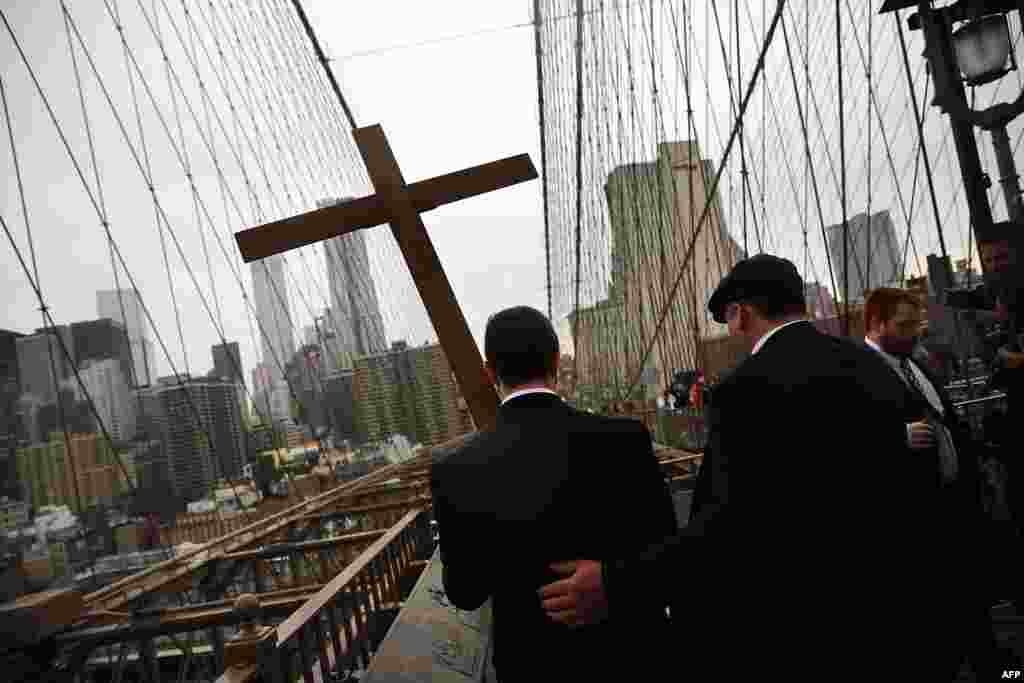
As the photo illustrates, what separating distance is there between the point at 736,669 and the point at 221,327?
595 cm

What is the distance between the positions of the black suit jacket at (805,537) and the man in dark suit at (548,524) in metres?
0.07

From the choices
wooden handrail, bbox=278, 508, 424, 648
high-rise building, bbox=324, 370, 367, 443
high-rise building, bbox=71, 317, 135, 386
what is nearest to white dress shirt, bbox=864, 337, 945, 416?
wooden handrail, bbox=278, 508, 424, 648

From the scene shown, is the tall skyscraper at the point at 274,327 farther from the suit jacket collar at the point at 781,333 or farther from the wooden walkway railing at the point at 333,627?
the suit jacket collar at the point at 781,333

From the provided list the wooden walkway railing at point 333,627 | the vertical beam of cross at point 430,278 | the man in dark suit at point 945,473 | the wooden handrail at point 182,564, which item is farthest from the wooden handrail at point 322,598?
the man in dark suit at point 945,473

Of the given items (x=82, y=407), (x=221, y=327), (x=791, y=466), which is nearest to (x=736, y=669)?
(x=791, y=466)

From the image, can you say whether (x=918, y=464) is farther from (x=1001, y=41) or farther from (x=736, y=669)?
(x=1001, y=41)

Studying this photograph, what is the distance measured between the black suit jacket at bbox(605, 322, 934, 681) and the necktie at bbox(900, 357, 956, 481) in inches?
29.6

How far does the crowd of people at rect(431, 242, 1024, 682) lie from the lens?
39.0 inches

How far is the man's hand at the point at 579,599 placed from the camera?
3.07 feet

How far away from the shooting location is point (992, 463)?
3.04 meters

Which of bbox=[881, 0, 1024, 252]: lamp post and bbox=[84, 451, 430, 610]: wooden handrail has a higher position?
bbox=[881, 0, 1024, 252]: lamp post

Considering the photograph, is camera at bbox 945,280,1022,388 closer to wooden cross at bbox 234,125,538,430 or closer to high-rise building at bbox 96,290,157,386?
wooden cross at bbox 234,125,538,430

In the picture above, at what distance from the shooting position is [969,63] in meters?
2.65

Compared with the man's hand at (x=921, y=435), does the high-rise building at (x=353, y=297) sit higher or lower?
higher
